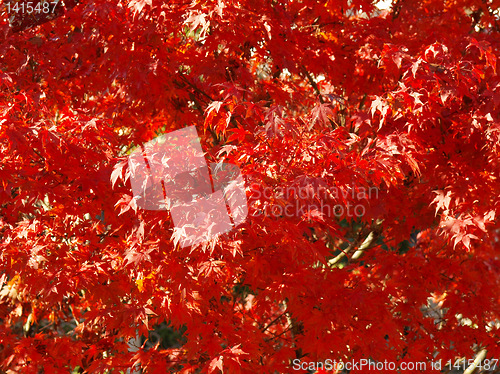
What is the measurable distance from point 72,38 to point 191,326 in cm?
247

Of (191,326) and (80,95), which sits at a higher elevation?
(80,95)

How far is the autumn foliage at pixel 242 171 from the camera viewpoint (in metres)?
2.93

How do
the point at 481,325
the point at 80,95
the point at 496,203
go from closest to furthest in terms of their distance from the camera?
1. the point at 496,203
2. the point at 481,325
3. the point at 80,95

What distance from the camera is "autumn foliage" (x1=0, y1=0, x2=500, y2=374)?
9.62 ft

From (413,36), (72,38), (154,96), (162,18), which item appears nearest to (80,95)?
(72,38)

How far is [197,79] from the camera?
169 inches

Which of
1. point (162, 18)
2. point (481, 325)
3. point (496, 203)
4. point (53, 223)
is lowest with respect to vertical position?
point (481, 325)

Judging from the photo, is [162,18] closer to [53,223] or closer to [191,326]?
[53,223]

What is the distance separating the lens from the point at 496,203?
339cm

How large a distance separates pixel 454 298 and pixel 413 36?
242 cm

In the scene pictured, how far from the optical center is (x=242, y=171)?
279cm

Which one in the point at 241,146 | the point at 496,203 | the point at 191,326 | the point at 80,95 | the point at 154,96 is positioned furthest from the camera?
the point at 80,95

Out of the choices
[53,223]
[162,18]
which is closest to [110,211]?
[53,223]

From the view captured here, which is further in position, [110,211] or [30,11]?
[30,11]
